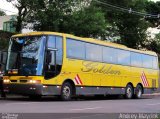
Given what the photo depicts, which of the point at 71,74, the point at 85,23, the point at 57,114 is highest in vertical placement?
the point at 85,23

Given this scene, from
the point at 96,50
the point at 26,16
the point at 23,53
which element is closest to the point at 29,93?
the point at 23,53

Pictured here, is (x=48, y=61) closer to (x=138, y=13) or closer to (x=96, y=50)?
(x=96, y=50)

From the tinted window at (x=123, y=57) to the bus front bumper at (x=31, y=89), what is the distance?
7845mm

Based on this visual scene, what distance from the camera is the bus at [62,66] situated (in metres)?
23.1

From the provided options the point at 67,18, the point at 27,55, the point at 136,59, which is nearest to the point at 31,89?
the point at 27,55

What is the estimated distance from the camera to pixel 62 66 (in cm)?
2425

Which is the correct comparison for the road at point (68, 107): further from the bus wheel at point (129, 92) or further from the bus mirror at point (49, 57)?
the bus wheel at point (129, 92)

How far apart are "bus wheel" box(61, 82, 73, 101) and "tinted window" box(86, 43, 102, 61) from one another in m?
2.51

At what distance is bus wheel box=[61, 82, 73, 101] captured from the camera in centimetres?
2419

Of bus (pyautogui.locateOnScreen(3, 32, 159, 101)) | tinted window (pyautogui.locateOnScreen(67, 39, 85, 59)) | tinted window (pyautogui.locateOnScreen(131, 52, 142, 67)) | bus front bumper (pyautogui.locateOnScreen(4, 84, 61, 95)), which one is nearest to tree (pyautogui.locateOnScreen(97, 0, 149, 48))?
tinted window (pyautogui.locateOnScreen(131, 52, 142, 67))

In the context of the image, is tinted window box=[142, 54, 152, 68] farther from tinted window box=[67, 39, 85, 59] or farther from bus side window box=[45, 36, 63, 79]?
bus side window box=[45, 36, 63, 79]

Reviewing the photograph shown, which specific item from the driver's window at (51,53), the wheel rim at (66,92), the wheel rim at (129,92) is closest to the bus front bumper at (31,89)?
the wheel rim at (66,92)

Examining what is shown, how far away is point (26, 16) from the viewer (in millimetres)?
31953

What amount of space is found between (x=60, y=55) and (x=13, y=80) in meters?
2.72
